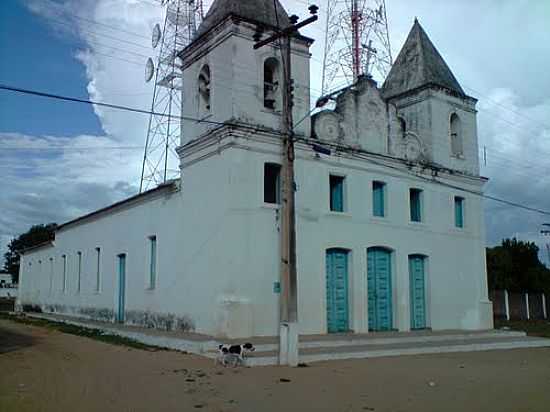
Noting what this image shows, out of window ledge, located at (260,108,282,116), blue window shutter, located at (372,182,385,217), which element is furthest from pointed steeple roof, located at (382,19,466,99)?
window ledge, located at (260,108,282,116)

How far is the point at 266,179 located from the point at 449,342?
24.7 ft

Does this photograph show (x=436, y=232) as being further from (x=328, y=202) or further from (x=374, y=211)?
(x=328, y=202)

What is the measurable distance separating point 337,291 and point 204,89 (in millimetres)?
7594

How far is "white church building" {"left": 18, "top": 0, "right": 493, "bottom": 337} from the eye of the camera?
16703 mm

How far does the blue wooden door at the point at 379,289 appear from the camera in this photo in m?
19.5

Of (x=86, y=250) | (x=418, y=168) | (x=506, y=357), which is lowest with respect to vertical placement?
(x=506, y=357)

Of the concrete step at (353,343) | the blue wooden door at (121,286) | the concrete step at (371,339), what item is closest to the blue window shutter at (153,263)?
the concrete step at (353,343)

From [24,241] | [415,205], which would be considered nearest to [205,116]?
[415,205]

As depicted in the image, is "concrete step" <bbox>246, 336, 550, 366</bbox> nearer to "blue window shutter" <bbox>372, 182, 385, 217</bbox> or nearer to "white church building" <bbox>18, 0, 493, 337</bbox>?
"white church building" <bbox>18, 0, 493, 337</bbox>

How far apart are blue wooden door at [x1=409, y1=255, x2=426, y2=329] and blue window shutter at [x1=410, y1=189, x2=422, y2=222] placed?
142cm

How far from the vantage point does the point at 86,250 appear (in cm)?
2794

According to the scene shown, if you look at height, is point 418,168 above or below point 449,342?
above

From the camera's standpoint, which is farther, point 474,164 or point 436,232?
point 474,164

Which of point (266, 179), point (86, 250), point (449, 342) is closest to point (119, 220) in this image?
point (86, 250)
